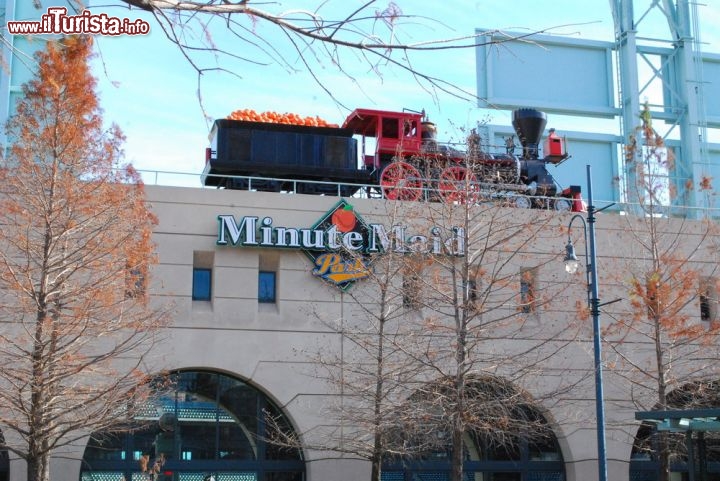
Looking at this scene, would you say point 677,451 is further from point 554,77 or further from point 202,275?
point 554,77

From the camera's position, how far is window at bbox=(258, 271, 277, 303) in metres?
27.6

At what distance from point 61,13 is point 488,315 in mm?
20653

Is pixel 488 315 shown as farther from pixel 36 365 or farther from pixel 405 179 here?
pixel 36 365

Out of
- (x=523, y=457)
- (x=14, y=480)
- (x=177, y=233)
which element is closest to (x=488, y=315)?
(x=523, y=457)

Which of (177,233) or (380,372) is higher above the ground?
(177,233)

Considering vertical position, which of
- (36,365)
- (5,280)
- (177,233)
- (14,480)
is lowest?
(14,480)

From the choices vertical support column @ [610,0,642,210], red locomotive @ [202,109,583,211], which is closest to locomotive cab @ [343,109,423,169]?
red locomotive @ [202,109,583,211]

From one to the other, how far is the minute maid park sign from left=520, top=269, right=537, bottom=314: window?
6.41 ft

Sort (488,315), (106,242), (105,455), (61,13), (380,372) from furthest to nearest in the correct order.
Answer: (488,315) → (105,455) → (380,372) → (106,242) → (61,13)

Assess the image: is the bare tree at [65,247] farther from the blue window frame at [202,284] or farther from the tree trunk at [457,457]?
the tree trunk at [457,457]

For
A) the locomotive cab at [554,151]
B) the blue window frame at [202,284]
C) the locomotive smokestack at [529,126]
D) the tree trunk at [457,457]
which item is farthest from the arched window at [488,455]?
the locomotive smokestack at [529,126]

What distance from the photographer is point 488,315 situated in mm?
28203

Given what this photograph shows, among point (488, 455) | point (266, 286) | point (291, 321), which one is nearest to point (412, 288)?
point (291, 321)

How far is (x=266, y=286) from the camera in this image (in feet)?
91.0
